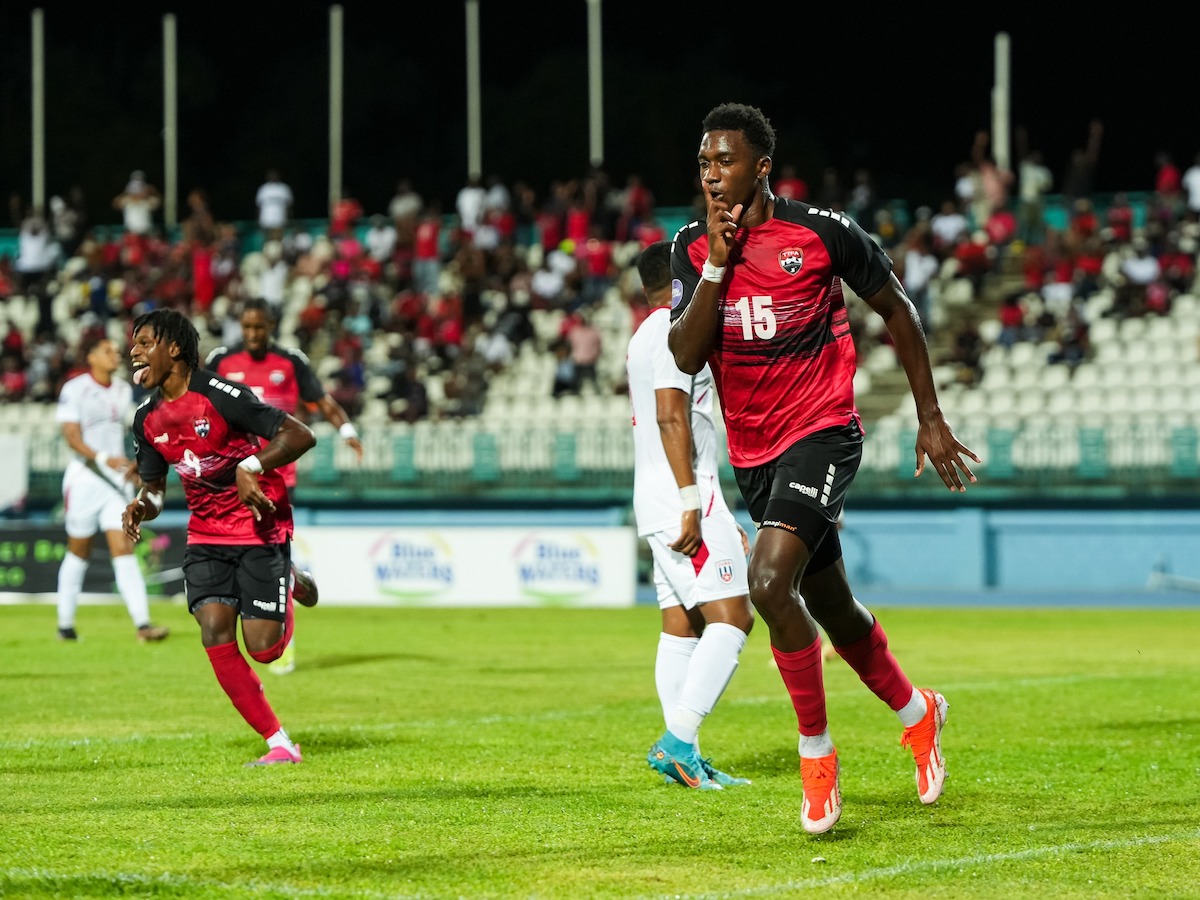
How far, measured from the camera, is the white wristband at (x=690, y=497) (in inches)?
267

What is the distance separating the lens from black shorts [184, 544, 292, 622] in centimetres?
834

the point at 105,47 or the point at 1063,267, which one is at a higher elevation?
the point at 105,47

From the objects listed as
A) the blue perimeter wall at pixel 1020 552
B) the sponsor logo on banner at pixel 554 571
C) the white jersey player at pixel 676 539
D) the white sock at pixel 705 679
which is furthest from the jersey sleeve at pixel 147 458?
the blue perimeter wall at pixel 1020 552

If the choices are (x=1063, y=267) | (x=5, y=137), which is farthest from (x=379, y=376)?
(x=5, y=137)

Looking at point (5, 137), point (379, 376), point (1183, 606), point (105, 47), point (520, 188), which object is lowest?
point (1183, 606)

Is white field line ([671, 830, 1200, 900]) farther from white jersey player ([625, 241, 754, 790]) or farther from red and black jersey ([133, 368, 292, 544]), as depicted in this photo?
red and black jersey ([133, 368, 292, 544])

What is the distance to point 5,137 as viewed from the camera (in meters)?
46.1

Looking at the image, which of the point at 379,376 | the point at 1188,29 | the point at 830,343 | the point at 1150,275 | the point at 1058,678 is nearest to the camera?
the point at 830,343

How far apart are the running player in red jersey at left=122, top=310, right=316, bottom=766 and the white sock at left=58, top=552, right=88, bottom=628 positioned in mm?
7655

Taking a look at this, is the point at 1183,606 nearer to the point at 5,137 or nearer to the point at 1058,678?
the point at 1058,678

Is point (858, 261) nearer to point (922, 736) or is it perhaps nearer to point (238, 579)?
point (922, 736)

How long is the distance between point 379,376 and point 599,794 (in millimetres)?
22895

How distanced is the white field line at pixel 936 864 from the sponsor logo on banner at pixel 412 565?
16.1 metres

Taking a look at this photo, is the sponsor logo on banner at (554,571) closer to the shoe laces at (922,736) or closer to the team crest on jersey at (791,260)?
the shoe laces at (922,736)
